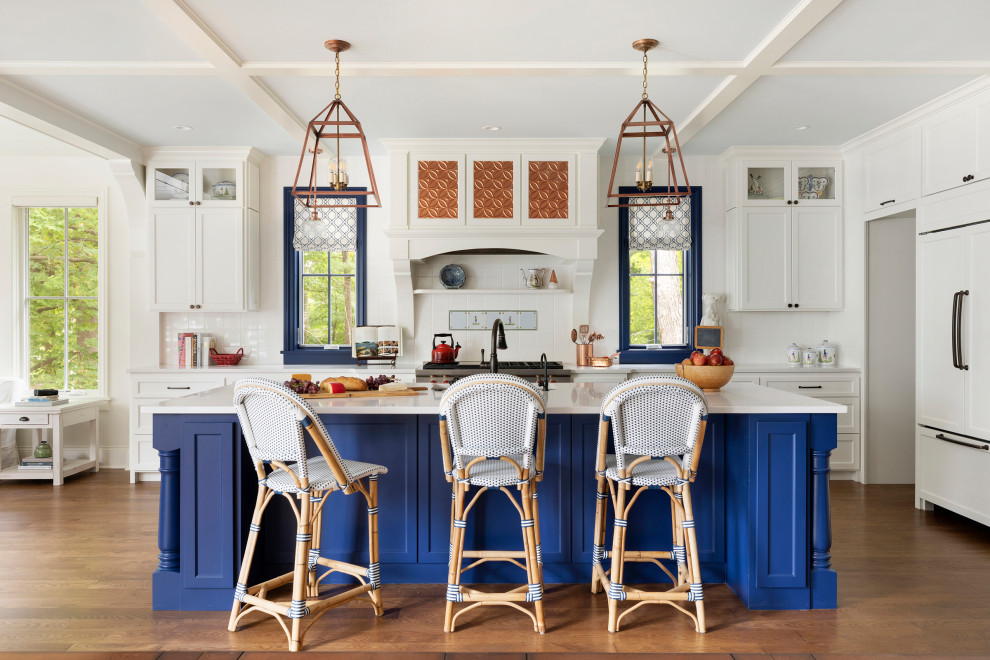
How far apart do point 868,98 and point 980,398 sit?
187cm

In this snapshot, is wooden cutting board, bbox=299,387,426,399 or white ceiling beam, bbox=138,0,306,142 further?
wooden cutting board, bbox=299,387,426,399

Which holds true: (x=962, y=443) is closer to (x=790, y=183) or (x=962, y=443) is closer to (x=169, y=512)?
(x=790, y=183)

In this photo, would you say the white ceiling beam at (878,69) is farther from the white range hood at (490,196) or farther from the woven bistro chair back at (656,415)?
the woven bistro chair back at (656,415)

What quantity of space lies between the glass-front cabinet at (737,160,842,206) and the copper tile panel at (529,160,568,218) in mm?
1422

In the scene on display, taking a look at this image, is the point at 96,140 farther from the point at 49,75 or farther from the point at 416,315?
the point at 416,315

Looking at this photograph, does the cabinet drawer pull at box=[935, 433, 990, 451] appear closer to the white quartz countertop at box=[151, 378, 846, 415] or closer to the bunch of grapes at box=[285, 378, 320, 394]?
the white quartz countertop at box=[151, 378, 846, 415]

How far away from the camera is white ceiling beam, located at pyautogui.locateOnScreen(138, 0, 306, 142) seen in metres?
3.00

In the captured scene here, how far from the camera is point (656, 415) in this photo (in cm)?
266

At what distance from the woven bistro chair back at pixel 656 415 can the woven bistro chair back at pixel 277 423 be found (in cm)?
105

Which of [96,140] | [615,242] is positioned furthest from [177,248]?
[615,242]

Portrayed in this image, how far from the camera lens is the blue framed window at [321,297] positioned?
5789mm

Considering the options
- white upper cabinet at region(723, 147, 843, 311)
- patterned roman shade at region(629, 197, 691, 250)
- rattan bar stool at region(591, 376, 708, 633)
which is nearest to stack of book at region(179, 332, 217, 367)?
patterned roman shade at region(629, 197, 691, 250)

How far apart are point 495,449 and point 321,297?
3.61 metres

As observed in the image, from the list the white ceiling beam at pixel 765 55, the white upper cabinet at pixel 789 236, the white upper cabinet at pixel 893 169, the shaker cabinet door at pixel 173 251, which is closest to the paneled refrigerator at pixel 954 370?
the white upper cabinet at pixel 893 169
